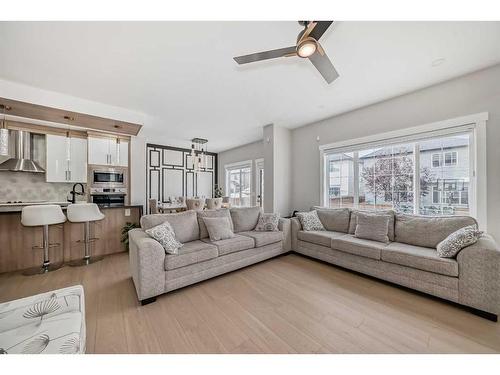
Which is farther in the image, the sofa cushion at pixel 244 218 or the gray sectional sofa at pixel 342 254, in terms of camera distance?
the sofa cushion at pixel 244 218

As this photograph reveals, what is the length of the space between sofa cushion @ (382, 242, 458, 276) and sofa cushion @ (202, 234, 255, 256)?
5.85 ft

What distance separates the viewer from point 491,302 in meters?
1.79

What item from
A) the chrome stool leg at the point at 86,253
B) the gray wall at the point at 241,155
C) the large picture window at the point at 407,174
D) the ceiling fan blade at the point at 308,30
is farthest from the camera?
the gray wall at the point at 241,155

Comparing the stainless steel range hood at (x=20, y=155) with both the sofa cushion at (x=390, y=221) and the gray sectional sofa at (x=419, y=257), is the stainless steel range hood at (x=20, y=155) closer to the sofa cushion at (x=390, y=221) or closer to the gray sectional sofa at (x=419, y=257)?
the gray sectional sofa at (x=419, y=257)

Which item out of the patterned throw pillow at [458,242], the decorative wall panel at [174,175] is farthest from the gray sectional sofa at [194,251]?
the decorative wall panel at [174,175]

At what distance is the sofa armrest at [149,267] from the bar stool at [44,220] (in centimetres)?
161

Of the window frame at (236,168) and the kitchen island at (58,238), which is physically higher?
the window frame at (236,168)

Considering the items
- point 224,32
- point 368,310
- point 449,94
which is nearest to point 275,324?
point 368,310

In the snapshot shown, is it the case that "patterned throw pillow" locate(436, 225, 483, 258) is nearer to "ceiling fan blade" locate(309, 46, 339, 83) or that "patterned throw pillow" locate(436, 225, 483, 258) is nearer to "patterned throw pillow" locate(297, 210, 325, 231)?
"patterned throw pillow" locate(297, 210, 325, 231)

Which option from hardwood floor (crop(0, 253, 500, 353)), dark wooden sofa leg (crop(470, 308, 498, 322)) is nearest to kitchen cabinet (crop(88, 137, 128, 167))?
hardwood floor (crop(0, 253, 500, 353))

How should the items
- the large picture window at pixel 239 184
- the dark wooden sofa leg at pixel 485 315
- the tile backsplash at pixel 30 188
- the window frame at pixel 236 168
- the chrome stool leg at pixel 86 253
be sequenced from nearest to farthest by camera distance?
the dark wooden sofa leg at pixel 485 315
the chrome stool leg at pixel 86 253
the tile backsplash at pixel 30 188
the window frame at pixel 236 168
the large picture window at pixel 239 184

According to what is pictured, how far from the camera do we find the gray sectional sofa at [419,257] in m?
1.84

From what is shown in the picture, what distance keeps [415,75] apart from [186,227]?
3747 mm

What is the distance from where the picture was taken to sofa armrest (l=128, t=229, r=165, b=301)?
6.72 feet
